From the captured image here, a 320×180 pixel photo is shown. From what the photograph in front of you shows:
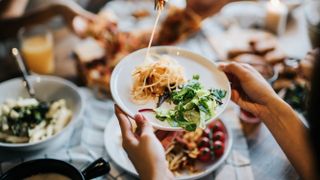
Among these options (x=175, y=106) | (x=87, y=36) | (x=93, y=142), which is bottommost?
(x=93, y=142)

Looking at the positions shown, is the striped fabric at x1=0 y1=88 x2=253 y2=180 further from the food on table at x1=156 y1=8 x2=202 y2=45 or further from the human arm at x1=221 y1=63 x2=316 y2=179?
the food on table at x1=156 y1=8 x2=202 y2=45

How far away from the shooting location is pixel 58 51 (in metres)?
2.16

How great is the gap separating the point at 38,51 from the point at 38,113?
0.57 m

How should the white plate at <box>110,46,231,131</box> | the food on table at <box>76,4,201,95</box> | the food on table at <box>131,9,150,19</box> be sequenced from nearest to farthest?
1. the white plate at <box>110,46,231,131</box>
2. the food on table at <box>76,4,201,95</box>
3. the food on table at <box>131,9,150,19</box>

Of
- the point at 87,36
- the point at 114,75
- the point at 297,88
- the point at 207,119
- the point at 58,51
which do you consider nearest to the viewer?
the point at 207,119

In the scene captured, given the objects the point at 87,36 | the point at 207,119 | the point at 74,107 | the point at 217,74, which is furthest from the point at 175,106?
the point at 87,36

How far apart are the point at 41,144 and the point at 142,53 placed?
20.9 inches

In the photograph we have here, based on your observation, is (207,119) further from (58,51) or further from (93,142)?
(58,51)

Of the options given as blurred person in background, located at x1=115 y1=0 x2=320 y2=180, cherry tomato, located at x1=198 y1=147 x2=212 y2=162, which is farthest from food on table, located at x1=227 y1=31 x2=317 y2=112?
cherry tomato, located at x1=198 y1=147 x2=212 y2=162

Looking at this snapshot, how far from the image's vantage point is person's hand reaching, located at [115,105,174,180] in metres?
1.08

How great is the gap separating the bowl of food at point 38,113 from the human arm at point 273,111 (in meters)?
0.68

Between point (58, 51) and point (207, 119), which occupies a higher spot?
point (207, 119)

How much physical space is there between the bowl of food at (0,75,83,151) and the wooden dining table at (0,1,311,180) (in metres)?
0.25

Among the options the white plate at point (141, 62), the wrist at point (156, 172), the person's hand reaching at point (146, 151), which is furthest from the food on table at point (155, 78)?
the wrist at point (156, 172)
